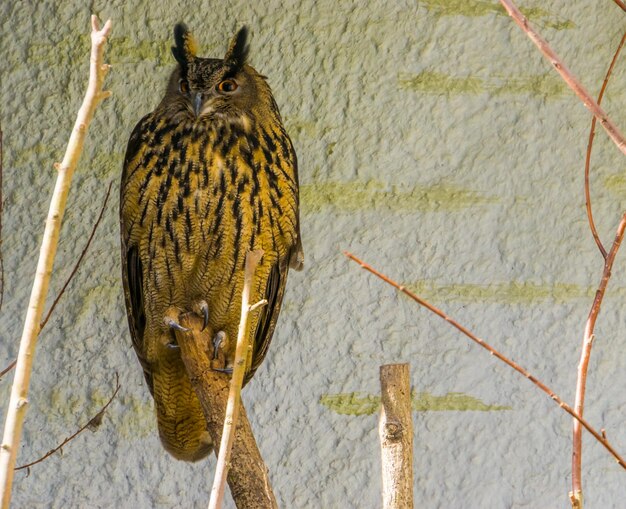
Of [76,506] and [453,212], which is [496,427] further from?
[76,506]

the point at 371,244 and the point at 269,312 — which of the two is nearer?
the point at 269,312

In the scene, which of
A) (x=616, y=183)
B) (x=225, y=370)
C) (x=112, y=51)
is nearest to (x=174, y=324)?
(x=225, y=370)

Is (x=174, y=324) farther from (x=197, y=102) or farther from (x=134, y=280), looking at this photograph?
(x=197, y=102)

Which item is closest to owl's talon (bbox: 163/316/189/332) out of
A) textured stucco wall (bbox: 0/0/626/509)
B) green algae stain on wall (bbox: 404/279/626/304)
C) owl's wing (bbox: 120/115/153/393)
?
owl's wing (bbox: 120/115/153/393)

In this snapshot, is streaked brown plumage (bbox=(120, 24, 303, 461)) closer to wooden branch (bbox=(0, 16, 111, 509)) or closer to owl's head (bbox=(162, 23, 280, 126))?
owl's head (bbox=(162, 23, 280, 126))

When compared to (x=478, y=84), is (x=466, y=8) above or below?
above

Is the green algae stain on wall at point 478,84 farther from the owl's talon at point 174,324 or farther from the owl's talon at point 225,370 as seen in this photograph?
the owl's talon at point 225,370
